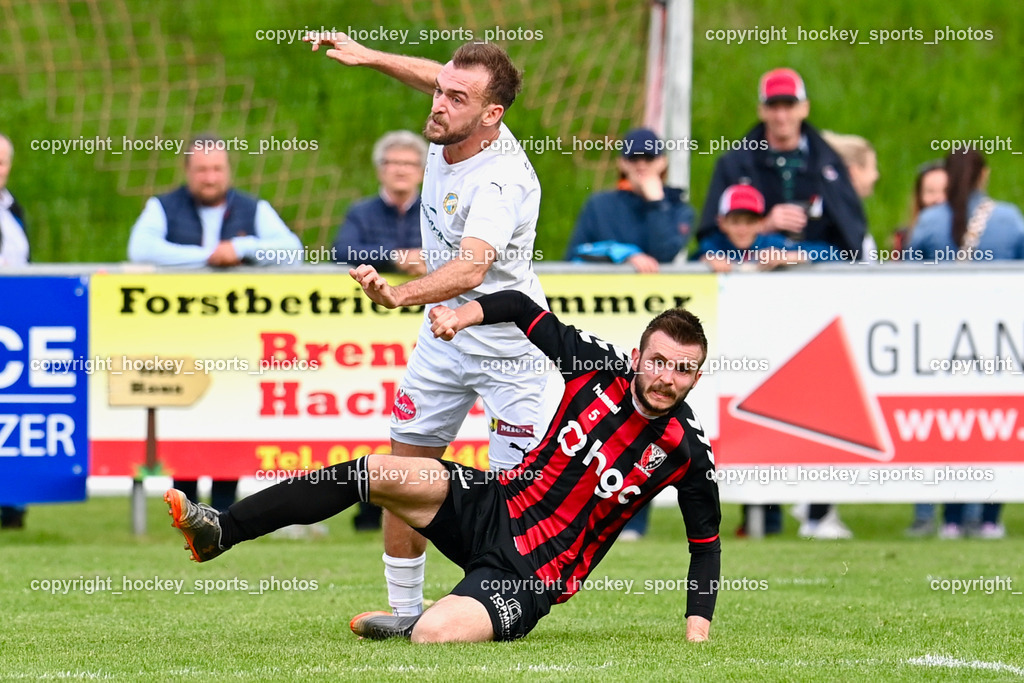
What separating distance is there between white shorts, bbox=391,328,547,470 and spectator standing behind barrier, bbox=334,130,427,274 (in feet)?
11.4

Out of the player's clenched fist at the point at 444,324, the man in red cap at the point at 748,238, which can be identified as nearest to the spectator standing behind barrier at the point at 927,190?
the man in red cap at the point at 748,238

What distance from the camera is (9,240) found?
10047mm

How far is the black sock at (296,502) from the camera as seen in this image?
5.45m

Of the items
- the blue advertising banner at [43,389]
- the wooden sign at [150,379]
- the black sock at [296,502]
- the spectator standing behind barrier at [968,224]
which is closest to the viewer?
the black sock at [296,502]

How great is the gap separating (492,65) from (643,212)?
414cm

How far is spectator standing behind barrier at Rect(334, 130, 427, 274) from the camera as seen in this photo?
9.95 m

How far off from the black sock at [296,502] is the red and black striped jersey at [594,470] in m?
0.73

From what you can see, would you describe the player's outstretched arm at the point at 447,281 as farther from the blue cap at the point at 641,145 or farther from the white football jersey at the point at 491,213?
the blue cap at the point at 641,145

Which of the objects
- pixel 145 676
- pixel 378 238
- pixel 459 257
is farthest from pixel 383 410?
pixel 145 676

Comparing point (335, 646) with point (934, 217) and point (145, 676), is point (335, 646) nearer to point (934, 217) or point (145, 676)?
point (145, 676)

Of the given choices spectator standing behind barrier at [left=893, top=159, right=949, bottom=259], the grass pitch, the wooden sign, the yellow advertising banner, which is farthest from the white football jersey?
spectator standing behind barrier at [left=893, top=159, right=949, bottom=259]

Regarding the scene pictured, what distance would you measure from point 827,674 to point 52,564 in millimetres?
4710

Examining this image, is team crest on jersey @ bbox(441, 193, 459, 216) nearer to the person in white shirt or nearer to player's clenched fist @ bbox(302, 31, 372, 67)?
player's clenched fist @ bbox(302, 31, 372, 67)

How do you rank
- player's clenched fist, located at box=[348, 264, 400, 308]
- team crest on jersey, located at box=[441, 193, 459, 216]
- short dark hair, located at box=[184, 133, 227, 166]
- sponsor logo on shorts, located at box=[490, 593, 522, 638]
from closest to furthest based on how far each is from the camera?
1. player's clenched fist, located at box=[348, 264, 400, 308]
2. sponsor logo on shorts, located at box=[490, 593, 522, 638]
3. team crest on jersey, located at box=[441, 193, 459, 216]
4. short dark hair, located at box=[184, 133, 227, 166]
